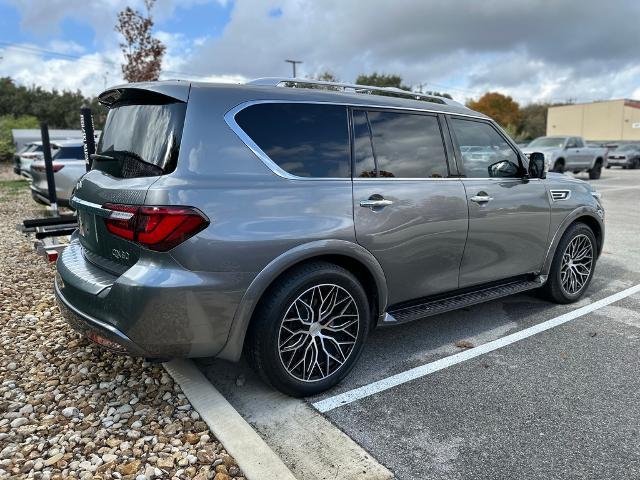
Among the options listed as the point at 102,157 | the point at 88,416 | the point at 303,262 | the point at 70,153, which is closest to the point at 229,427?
the point at 88,416

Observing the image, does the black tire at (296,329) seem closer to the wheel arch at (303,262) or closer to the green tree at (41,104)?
the wheel arch at (303,262)

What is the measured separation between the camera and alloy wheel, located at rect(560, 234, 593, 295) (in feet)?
15.8

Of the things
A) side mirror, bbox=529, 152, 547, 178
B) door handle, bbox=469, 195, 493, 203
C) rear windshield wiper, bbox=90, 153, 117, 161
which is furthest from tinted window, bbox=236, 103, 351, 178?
side mirror, bbox=529, 152, 547, 178

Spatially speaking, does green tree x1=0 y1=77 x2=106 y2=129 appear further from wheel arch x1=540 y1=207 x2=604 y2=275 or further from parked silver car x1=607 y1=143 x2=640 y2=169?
wheel arch x1=540 y1=207 x2=604 y2=275

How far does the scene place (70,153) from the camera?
969 cm

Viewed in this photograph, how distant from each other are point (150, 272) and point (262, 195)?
0.72 metres

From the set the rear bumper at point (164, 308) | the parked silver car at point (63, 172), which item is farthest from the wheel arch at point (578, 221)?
the parked silver car at point (63, 172)

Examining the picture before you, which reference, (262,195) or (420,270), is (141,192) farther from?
(420,270)

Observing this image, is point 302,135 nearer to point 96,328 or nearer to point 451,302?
point 96,328

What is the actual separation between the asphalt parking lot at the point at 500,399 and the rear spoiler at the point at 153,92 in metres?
1.80

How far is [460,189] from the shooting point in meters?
3.77

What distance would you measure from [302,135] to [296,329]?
1.18m

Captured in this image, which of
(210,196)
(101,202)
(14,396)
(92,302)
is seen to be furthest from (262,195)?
(14,396)

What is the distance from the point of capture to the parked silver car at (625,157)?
28.0m
